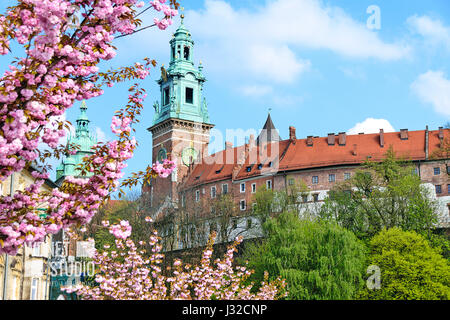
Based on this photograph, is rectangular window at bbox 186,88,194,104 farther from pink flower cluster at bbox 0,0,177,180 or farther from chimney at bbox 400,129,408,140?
pink flower cluster at bbox 0,0,177,180

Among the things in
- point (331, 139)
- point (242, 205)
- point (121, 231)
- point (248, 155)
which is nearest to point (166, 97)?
point (248, 155)

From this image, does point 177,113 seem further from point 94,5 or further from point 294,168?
point 94,5

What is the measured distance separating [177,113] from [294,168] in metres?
22.6

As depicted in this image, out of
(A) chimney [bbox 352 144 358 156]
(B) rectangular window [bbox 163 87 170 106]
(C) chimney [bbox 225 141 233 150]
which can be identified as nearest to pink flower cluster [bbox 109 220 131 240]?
(A) chimney [bbox 352 144 358 156]

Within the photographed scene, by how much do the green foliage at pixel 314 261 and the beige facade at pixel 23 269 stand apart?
51.4 ft

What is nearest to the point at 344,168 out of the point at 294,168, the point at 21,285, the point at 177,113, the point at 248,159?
the point at 294,168

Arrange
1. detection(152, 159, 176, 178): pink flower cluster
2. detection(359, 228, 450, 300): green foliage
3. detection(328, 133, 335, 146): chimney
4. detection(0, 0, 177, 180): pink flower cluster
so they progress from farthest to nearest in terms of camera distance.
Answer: detection(328, 133, 335, 146): chimney < detection(359, 228, 450, 300): green foliage < detection(152, 159, 176, 178): pink flower cluster < detection(0, 0, 177, 180): pink flower cluster

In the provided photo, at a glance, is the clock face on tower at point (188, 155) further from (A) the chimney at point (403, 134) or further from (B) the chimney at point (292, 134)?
(A) the chimney at point (403, 134)

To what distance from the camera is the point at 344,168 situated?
70.7m

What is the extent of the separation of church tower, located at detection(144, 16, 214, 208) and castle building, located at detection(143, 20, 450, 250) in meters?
0.13

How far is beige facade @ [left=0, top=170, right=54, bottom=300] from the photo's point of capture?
87.5ft

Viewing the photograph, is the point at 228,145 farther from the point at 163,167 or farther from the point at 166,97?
the point at 163,167

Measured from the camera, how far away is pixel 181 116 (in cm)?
8825

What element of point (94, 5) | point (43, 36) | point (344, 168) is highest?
point (344, 168)
